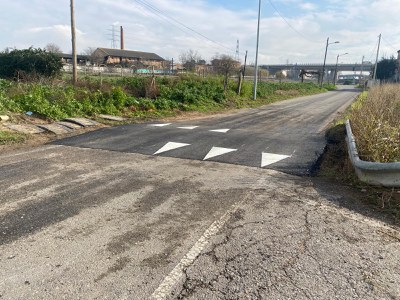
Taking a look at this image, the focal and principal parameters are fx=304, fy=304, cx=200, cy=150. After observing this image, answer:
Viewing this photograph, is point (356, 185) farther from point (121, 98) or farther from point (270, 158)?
point (121, 98)

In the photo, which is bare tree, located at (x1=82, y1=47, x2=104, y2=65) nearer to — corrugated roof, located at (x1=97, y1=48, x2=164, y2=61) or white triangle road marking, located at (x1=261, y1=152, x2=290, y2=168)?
corrugated roof, located at (x1=97, y1=48, x2=164, y2=61)

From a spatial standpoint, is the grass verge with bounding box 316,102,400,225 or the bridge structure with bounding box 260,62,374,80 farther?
the bridge structure with bounding box 260,62,374,80

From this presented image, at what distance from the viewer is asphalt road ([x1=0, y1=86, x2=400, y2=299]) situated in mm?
2580

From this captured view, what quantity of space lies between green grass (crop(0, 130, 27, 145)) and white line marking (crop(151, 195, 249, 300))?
643 cm

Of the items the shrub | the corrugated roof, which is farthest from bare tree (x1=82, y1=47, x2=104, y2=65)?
the shrub

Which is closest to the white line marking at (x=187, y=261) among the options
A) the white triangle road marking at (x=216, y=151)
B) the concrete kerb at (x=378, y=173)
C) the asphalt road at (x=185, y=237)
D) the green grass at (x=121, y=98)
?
the asphalt road at (x=185, y=237)

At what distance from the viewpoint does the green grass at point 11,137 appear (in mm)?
7698

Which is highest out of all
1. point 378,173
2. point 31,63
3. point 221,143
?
point 31,63

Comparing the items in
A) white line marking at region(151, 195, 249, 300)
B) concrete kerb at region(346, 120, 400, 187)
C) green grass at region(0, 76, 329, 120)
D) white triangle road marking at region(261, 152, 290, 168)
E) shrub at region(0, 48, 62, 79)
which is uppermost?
shrub at region(0, 48, 62, 79)

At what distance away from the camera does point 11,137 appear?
793cm

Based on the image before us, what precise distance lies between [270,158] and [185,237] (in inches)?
164

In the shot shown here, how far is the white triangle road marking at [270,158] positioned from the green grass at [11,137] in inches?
243

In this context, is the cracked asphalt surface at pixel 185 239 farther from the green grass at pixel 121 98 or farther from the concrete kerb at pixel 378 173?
the green grass at pixel 121 98

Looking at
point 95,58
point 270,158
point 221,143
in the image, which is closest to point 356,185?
point 270,158
